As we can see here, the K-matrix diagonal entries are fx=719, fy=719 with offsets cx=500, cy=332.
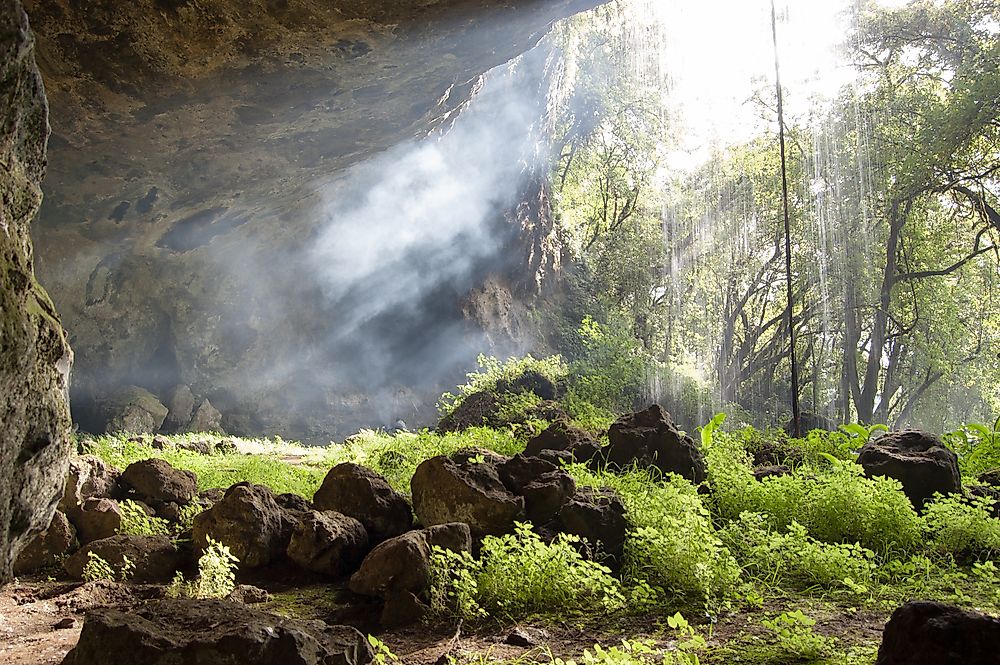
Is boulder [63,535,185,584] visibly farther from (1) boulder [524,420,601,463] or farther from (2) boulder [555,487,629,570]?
(1) boulder [524,420,601,463]

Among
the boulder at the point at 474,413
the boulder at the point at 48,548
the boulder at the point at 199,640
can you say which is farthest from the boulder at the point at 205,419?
the boulder at the point at 199,640

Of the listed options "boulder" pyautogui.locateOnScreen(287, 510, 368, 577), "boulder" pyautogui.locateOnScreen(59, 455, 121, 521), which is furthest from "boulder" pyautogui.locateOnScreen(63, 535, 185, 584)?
"boulder" pyautogui.locateOnScreen(287, 510, 368, 577)

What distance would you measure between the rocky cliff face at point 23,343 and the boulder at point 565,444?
450 cm

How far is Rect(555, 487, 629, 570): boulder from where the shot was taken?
4738 millimetres

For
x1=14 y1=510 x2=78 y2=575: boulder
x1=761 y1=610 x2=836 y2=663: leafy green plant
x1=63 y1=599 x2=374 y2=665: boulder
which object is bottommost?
x1=14 y1=510 x2=78 y2=575: boulder

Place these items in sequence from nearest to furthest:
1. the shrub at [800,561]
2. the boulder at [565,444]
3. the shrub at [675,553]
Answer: the shrub at [675,553] → the shrub at [800,561] → the boulder at [565,444]

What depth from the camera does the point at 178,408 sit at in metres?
15.1

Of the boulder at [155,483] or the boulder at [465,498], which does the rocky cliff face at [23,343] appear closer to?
the boulder at [465,498]

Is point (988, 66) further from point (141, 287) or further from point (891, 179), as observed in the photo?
point (141, 287)

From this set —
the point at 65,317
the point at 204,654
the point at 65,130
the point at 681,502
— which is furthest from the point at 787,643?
the point at 65,317

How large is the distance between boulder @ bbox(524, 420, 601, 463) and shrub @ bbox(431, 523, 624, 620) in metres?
2.82

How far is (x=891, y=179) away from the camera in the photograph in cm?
1783

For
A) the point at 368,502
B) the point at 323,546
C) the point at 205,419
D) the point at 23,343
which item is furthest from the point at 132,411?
the point at 23,343

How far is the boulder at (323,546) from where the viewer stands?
498cm
